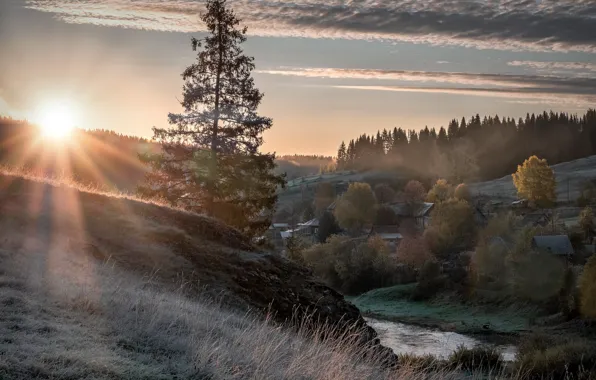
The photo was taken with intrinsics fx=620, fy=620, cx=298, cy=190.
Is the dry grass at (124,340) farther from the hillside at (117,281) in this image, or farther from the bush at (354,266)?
the bush at (354,266)

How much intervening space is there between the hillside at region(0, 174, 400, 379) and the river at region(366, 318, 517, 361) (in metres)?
29.0

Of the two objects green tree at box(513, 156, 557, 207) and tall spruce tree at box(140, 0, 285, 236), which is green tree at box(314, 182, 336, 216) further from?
tall spruce tree at box(140, 0, 285, 236)

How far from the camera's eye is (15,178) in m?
17.4

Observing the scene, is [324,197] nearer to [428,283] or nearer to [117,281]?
[428,283]

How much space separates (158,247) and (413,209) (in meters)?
106

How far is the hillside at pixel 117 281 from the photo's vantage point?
8055mm

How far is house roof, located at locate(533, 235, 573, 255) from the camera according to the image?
244 feet

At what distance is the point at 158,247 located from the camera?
1559 cm

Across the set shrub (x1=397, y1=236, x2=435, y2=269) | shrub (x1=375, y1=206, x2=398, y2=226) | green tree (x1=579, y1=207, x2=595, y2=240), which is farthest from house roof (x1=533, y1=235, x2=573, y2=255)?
shrub (x1=375, y1=206, x2=398, y2=226)

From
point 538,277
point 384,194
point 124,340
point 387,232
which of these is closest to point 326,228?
point 387,232

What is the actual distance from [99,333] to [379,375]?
427cm

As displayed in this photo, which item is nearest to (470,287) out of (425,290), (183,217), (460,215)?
(425,290)

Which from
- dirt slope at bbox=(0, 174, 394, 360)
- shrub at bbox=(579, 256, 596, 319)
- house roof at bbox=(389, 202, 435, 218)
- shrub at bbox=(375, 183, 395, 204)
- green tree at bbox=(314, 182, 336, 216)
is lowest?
green tree at bbox=(314, 182, 336, 216)

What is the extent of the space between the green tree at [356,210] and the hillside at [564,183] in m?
39.5
